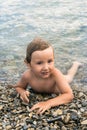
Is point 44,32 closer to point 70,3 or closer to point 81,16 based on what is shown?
point 81,16

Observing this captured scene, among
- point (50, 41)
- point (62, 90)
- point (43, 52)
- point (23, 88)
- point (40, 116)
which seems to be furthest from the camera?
point (50, 41)

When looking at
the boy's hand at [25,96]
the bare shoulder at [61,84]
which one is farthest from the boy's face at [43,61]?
the boy's hand at [25,96]

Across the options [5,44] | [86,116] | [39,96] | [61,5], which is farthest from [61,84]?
[61,5]

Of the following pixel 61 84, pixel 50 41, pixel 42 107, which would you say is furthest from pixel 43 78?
pixel 50 41

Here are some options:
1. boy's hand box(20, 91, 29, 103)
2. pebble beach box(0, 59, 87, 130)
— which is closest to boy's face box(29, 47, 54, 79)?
boy's hand box(20, 91, 29, 103)

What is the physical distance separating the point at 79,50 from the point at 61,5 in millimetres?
5968

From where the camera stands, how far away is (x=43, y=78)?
676 cm

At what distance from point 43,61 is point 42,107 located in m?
0.85

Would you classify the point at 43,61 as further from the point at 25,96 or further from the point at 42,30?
the point at 42,30

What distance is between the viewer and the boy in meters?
6.19

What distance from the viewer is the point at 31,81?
695 centimetres

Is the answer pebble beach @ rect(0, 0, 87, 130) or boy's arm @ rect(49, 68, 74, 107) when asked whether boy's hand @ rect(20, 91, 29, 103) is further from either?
boy's arm @ rect(49, 68, 74, 107)

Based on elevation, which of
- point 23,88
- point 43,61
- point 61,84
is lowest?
point 23,88

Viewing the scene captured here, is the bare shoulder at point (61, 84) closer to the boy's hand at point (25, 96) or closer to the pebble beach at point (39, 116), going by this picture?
the pebble beach at point (39, 116)
